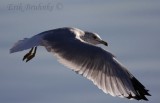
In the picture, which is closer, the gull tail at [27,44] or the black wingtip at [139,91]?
the black wingtip at [139,91]

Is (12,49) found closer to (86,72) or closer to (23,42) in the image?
(23,42)

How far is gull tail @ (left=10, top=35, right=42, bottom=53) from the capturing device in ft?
44.2

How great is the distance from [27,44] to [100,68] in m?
1.25

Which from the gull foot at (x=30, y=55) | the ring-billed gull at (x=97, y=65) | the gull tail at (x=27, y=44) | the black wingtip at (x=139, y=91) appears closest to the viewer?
the black wingtip at (x=139, y=91)

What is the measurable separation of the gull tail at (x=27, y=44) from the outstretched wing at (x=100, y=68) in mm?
360

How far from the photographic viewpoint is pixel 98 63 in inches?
515

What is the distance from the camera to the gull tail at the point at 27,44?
13.5 m

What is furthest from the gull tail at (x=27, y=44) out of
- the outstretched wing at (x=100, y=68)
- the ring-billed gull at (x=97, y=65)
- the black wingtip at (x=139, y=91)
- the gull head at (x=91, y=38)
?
the black wingtip at (x=139, y=91)

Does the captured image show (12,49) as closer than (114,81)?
No

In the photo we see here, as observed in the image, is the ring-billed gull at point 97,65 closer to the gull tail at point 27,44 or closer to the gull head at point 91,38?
the gull tail at point 27,44

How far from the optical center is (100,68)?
13.1 m

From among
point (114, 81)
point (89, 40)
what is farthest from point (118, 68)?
point (89, 40)

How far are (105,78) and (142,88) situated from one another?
0.59m

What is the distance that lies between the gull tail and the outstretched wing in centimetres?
36
